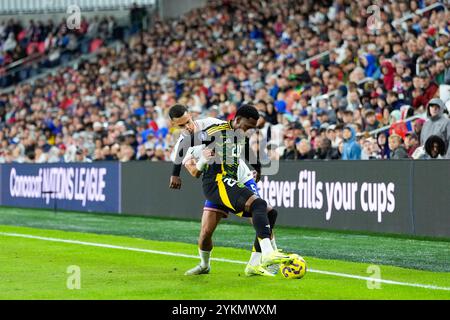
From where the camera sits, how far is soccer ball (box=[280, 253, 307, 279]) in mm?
10734

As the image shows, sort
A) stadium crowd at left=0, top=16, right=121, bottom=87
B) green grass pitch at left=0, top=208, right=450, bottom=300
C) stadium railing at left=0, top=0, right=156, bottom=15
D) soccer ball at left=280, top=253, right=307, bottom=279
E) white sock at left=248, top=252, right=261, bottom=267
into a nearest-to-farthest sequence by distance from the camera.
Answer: green grass pitch at left=0, top=208, right=450, bottom=300, soccer ball at left=280, top=253, right=307, bottom=279, white sock at left=248, top=252, right=261, bottom=267, stadium crowd at left=0, top=16, right=121, bottom=87, stadium railing at left=0, top=0, right=156, bottom=15

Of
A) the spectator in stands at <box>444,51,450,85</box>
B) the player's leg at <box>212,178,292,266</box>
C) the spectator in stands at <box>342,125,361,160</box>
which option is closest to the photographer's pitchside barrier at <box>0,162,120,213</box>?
the spectator in stands at <box>342,125,361,160</box>

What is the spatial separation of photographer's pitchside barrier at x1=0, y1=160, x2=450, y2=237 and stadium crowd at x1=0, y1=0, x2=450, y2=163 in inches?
27.7

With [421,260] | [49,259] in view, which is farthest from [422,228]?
[49,259]

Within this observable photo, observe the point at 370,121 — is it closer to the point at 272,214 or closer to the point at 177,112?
the point at 272,214

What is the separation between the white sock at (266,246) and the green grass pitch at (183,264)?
0.35 metres

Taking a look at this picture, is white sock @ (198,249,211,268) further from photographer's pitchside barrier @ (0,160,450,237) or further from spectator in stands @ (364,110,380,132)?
spectator in stands @ (364,110,380,132)

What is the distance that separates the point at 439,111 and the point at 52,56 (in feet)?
74.2

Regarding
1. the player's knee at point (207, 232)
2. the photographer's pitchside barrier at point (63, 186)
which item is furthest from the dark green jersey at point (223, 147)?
the photographer's pitchside barrier at point (63, 186)

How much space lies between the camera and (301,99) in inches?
874

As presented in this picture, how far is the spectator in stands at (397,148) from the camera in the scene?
17719 mm

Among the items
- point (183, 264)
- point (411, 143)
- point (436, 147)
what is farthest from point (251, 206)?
point (411, 143)

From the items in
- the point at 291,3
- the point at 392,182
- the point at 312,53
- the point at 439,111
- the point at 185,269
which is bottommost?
the point at 185,269

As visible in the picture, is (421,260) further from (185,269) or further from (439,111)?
(439,111)
